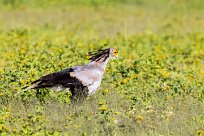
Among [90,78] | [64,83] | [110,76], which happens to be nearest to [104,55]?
[90,78]

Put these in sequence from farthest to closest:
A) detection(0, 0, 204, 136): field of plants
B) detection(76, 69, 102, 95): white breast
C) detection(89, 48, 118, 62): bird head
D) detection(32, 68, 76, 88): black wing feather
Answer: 1. detection(89, 48, 118, 62): bird head
2. detection(76, 69, 102, 95): white breast
3. detection(32, 68, 76, 88): black wing feather
4. detection(0, 0, 204, 136): field of plants

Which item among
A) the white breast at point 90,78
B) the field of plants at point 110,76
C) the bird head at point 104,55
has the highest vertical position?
the bird head at point 104,55

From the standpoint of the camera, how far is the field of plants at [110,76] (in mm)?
8734

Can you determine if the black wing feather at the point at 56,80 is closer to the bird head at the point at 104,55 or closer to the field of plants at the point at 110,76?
the field of plants at the point at 110,76

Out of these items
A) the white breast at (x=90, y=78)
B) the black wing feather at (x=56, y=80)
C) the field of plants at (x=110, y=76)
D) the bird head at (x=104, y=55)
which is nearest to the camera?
the field of plants at (x=110, y=76)

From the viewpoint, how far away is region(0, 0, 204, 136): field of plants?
344 inches

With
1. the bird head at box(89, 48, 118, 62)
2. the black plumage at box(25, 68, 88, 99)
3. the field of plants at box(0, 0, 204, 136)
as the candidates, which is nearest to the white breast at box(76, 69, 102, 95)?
the black plumage at box(25, 68, 88, 99)

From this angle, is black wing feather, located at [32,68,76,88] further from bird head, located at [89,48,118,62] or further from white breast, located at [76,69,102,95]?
bird head, located at [89,48,118,62]

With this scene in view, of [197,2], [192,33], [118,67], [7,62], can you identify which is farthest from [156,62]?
[197,2]

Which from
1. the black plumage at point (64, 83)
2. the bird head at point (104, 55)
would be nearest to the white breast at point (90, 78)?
the black plumage at point (64, 83)

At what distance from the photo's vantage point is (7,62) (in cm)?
1280

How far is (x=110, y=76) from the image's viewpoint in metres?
11.9

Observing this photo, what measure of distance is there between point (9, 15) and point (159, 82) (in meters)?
12.6

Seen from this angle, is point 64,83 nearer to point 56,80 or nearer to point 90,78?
point 56,80
